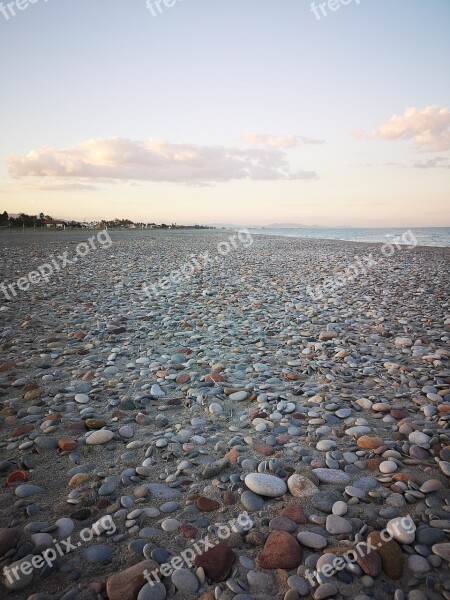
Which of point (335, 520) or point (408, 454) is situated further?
point (408, 454)

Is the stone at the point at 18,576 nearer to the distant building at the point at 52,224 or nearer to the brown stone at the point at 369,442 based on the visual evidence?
the brown stone at the point at 369,442

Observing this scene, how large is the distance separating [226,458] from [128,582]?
1193 millimetres

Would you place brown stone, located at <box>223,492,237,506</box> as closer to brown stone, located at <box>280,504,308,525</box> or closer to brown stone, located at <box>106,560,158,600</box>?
brown stone, located at <box>280,504,308,525</box>

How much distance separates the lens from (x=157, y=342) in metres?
5.99

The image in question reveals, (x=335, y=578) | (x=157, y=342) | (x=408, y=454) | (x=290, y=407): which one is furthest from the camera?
(x=157, y=342)

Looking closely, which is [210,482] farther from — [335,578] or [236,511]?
[335,578]

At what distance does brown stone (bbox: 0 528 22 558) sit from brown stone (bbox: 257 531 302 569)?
4.88 feet

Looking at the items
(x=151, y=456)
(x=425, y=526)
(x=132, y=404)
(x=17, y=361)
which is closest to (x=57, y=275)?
(x=17, y=361)

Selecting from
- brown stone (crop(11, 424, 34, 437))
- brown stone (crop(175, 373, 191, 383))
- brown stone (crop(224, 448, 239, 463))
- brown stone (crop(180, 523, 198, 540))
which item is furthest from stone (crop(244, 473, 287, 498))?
brown stone (crop(11, 424, 34, 437))

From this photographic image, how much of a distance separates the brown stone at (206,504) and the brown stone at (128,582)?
0.50 m

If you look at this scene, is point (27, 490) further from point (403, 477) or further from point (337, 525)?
point (403, 477)

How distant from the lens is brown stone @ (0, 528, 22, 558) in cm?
203

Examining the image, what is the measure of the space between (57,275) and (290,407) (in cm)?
1143

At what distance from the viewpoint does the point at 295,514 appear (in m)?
2.29
